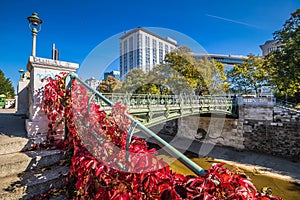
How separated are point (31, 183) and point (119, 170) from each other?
112 cm

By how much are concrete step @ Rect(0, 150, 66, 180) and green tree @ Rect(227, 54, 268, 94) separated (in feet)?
71.0

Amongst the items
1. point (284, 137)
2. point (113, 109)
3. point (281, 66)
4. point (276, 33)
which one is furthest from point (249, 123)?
point (113, 109)

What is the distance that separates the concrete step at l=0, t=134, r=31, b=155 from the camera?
6.82ft

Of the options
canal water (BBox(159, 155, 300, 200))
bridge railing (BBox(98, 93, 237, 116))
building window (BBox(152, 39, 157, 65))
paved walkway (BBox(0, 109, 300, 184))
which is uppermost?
building window (BBox(152, 39, 157, 65))

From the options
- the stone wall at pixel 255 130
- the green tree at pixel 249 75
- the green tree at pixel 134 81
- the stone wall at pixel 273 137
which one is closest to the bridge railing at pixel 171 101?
the stone wall at pixel 255 130

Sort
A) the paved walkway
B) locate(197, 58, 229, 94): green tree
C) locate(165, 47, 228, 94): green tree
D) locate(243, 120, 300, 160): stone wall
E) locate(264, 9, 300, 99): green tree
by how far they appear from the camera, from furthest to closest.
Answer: locate(197, 58, 229, 94): green tree → locate(165, 47, 228, 94): green tree → locate(264, 9, 300, 99): green tree → locate(243, 120, 300, 160): stone wall → the paved walkway

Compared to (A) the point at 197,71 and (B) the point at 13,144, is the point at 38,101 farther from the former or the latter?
(A) the point at 197,71

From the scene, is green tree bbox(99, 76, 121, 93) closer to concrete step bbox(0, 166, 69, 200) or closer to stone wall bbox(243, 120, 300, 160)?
stone wall bbox(243, 120, 300, 160)

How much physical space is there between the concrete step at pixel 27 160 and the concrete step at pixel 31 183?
0.23ft

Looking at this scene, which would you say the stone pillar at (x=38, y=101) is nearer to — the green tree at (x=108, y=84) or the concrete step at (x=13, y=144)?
the concrete step at (x=13, y=144)

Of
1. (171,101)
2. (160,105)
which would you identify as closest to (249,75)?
(171,101)

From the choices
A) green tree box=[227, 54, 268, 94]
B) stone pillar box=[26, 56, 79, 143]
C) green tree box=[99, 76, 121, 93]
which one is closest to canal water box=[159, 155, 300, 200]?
stone pillar box=[26, 56, 79, 143]

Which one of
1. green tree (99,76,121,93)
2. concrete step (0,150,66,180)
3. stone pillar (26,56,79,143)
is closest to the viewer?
concrete step (0,150,66,180)

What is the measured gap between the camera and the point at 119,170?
1307 millimetres
